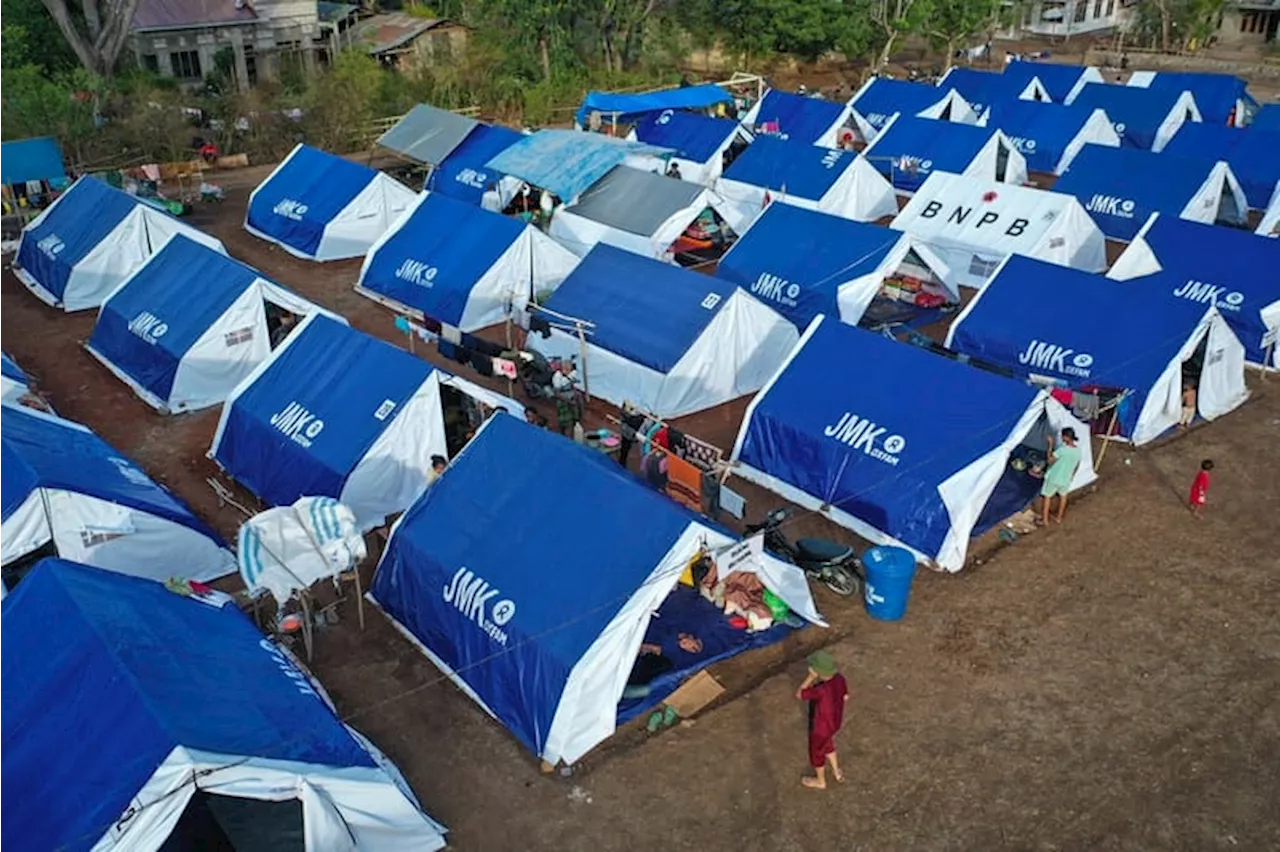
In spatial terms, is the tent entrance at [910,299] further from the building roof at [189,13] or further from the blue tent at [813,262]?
the building roof at [189,13]

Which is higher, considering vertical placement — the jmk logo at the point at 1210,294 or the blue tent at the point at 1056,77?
the jmk logo at the point at 1210,294

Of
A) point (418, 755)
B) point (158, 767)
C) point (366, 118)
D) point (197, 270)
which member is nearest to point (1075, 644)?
point (418, 755)

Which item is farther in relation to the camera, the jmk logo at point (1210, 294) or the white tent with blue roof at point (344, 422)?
the jmk logo at point (1210, 294)

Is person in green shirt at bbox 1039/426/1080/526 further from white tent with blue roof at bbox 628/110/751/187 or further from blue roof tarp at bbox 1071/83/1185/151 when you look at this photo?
blue roof tarp at bbox 1071/83/1185/151

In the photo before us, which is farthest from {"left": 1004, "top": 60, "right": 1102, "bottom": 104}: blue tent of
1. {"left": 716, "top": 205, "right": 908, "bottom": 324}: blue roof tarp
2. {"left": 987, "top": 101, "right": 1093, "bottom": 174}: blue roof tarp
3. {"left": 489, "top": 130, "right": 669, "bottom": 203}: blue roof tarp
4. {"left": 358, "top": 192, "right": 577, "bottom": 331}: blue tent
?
{"left": 358, "top": 192, "right": 577, "bottom": 331}: blue tent

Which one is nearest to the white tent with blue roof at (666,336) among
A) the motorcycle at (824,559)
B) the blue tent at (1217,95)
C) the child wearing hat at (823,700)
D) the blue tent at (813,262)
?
the blue tent at (813,262)

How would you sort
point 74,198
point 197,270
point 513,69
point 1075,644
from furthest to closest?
point 513,69 → point 74,198 → point 197,270 → point 1075,644

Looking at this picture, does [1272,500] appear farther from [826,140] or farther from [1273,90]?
[1273,90]

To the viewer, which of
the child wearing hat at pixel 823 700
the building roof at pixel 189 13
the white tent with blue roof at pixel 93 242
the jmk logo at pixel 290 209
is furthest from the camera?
the building roof at pixel 189 13
